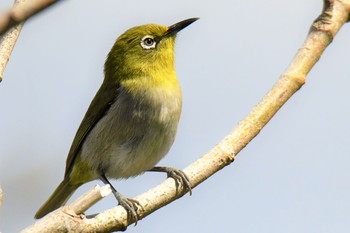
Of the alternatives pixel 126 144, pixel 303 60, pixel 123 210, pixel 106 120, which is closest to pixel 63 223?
pixel 123 210

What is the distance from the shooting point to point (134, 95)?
218 inches

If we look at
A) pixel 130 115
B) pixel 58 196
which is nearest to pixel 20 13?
pixel 130 115

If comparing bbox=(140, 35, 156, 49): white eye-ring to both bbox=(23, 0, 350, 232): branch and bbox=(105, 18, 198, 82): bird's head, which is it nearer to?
bbox=(105, 18, 198, 82): bird's head

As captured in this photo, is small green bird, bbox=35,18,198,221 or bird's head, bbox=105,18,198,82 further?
bird's head, bbox=105,18,198,82

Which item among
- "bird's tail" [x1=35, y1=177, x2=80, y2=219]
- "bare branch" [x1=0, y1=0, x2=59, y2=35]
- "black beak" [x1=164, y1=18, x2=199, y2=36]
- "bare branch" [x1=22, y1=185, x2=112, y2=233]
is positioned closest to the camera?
"bare branch" [x1=0, y1=0, x2=59, y2=35]

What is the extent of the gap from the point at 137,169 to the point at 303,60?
7.98 ft

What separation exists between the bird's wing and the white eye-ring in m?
0.56

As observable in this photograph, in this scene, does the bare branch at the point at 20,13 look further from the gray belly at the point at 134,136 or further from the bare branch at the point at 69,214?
the gray belly at the point at 134,136

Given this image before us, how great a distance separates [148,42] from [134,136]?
1.23 meters

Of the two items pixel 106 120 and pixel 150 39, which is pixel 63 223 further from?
pixel 150 39

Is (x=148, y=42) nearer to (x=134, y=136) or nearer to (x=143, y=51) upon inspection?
(x=143, y=51)

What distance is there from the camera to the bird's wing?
5840 millimetres

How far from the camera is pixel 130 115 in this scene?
544cm

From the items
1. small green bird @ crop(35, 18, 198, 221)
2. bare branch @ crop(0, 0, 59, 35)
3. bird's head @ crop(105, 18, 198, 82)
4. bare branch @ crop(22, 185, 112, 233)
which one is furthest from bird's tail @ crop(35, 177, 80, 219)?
bare branch @ crop(0, 0, 59, 35)
